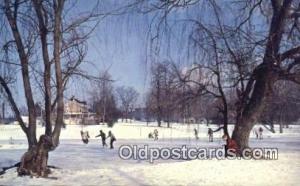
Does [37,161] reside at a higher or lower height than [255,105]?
lower

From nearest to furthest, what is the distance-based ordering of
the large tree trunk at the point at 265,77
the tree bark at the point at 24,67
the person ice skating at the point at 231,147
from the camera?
1. the tree bark at the point at 24,67
2. the large tree trunk at the point at 265,77
3. the person ice skating at the point at 231,147

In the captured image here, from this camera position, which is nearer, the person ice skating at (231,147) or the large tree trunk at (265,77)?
the large tree trunk at (265,77)

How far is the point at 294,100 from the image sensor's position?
76.8 ft

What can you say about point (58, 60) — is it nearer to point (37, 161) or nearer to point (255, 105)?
point (37, 161)

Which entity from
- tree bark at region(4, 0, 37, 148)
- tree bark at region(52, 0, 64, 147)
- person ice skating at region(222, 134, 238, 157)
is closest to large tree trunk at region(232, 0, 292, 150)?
person ice skating at region(222, 134, 238, 157)

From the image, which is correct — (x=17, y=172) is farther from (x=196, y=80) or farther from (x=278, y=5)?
(x=278, y=5)

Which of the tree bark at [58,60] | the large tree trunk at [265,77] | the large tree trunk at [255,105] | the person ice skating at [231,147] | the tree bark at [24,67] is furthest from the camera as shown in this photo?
the person ice skating at [231,147]

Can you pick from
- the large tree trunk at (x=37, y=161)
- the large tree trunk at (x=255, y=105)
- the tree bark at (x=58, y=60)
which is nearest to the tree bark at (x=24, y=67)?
the large tree trunk at (x=37, y=161)

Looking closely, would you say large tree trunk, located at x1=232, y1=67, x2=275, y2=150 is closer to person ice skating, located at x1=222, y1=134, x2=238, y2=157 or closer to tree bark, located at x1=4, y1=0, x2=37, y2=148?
person ice skating, located at x1=222, y1=134, x2=238, y2=157

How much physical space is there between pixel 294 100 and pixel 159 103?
787 centimetres

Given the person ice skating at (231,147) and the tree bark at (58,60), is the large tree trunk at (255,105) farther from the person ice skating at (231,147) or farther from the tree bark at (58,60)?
the tree bark at (58,60)

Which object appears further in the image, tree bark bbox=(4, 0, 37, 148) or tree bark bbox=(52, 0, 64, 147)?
tree bark bbox=(52, 0, 64, 147)

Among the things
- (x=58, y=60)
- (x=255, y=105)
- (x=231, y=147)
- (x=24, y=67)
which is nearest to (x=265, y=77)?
(x=255, y=105)

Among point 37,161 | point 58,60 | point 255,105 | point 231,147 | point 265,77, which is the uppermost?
point 58,60
